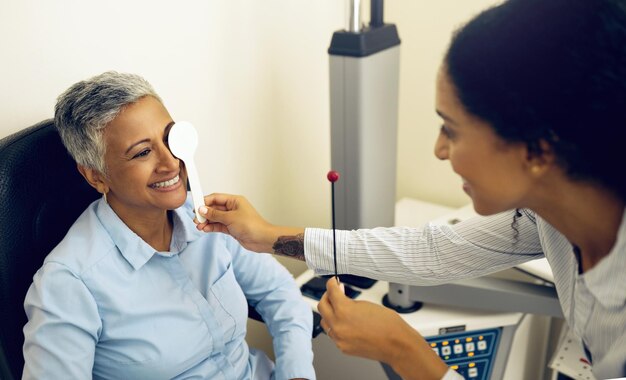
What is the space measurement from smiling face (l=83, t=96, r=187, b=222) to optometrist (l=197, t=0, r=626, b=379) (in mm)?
389

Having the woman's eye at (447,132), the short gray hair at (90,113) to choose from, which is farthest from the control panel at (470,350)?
the short gray hair at (90,113)

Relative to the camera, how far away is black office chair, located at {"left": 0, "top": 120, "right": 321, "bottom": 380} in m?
1.01

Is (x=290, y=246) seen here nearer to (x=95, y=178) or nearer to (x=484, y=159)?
(x=95, y=178)

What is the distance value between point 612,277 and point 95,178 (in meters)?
0.89

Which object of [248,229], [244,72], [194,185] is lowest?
[248,229]

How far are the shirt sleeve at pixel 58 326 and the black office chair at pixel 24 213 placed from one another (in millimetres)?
29

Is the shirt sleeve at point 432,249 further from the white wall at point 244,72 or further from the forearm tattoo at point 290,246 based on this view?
the white wall at point 244,72

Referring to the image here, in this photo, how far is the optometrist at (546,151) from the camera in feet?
2.21

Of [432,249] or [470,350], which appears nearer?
[432,249]

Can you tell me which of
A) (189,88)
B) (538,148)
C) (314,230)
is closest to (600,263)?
(538,148)

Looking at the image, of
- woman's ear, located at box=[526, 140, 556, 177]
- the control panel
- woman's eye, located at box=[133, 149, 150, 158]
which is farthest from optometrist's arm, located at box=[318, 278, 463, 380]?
the control panel

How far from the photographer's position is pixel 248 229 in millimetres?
1229

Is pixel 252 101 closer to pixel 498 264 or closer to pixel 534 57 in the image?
pixel 498 264

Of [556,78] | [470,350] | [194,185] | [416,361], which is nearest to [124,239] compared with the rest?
[194,185]
